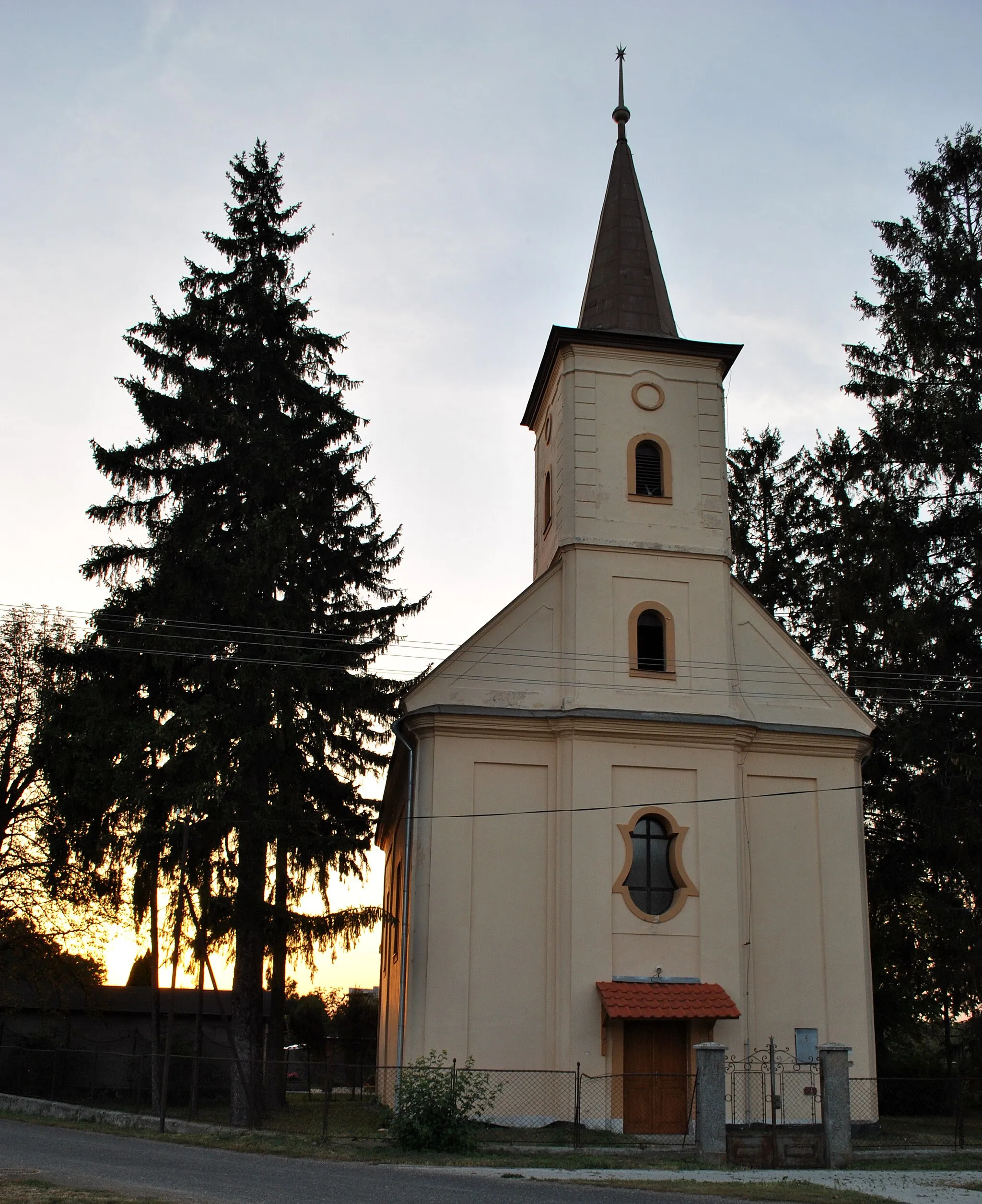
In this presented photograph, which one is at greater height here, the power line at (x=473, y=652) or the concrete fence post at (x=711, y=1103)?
the power line at (x=473, y=652)

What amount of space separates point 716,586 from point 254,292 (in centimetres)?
1009

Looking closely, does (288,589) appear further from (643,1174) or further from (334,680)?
(643,1174)

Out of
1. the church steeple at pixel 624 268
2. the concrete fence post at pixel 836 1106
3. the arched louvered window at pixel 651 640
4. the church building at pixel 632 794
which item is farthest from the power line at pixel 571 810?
the church steeple at pixel 624 268

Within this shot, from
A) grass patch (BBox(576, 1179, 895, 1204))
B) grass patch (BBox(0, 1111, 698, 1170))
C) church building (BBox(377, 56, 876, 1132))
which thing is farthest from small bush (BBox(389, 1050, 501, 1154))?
church building (BBox(377, 56, 876, 1132))

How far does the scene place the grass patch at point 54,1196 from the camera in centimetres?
989

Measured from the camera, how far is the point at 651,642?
2200 cm

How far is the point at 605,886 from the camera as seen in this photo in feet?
64.9

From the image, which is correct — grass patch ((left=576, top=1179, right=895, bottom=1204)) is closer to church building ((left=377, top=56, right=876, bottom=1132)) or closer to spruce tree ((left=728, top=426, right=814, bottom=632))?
church building ((left=377, top=56, right=876, bottom=1132))

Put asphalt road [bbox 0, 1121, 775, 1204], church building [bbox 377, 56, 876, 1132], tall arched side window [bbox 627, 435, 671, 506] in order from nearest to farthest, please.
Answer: asphalt road [bbox 0, 1121, 775, 1204], church building [bbox 377, 56, 876, 1132], tall arched side window [bbox 627, 435, 671, 506]

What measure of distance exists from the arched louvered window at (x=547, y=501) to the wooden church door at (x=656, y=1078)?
9.99m

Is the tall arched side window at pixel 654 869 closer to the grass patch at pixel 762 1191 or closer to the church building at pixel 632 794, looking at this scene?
the church building at pixel 632 794

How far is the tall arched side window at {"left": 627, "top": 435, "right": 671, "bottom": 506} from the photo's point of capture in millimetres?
22688

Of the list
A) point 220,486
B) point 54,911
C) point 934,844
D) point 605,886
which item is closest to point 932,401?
point 934,844

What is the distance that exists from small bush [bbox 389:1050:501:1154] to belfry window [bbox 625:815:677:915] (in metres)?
4.93
